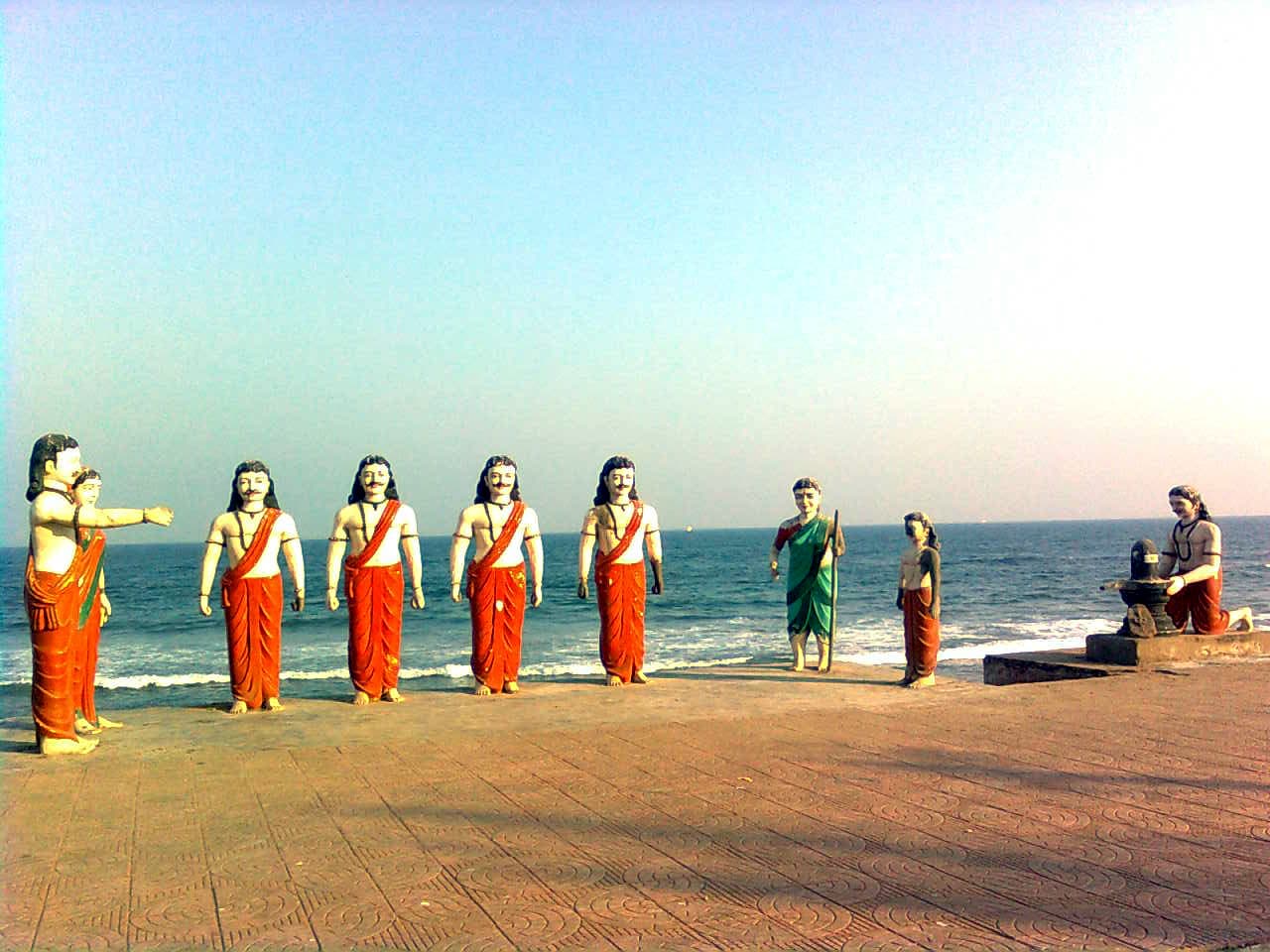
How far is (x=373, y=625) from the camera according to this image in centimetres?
953

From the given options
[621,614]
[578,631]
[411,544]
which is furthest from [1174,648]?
[578,631]

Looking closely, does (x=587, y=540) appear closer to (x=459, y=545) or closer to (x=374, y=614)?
(x=459, y=545)

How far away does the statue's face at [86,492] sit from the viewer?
7.76 m

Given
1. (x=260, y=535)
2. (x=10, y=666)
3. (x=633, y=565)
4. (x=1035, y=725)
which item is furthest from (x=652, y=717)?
(x=10, y=666)

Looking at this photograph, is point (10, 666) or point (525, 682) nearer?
point (525, 682)

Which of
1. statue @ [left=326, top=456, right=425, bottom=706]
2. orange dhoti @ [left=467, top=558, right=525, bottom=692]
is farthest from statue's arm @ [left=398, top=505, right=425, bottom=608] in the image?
orange dhoti @ [left=467, top=558, right=525, bottom=692]

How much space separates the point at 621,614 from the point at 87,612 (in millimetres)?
4509

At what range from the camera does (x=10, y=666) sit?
23.5m

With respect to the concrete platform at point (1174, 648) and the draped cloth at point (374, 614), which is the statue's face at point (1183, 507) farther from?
the draped cloth at point (374, 614)

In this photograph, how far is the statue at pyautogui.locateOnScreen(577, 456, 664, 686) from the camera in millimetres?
Result: 10344

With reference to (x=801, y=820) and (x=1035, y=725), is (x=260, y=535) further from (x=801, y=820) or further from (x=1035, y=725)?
(x=1035, y=725)

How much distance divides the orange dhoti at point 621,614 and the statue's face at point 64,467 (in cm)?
446

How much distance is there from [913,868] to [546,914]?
1.55 m

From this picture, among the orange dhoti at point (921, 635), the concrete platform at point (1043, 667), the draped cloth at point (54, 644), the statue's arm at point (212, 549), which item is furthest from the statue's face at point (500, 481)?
the concrete platform at point (1043, 667)
